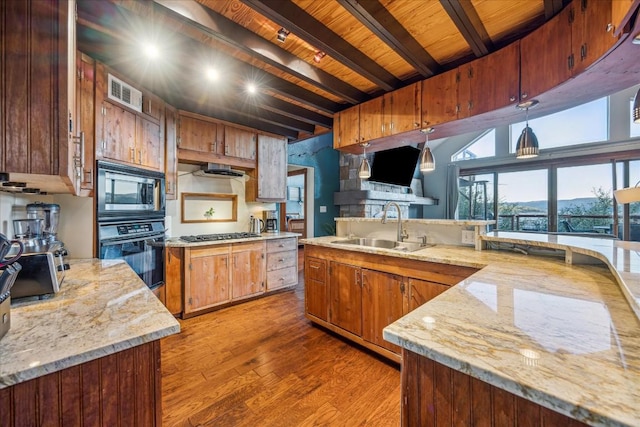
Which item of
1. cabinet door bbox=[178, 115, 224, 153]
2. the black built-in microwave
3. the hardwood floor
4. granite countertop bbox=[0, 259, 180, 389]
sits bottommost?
the hardwood floor

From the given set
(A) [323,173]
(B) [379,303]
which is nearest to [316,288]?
(B) [379,303]

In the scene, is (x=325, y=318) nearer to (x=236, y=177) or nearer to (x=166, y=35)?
(x=236, y=177)

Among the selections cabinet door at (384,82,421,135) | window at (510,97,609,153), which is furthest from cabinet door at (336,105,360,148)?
window at (510,97,609,153)

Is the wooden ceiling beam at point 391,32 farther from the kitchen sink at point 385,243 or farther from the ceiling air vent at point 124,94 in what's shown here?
the ceiling air vent at point 124,94

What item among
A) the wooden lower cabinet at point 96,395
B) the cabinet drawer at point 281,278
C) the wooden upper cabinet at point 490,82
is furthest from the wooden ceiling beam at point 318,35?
the cabinet drawer at point 281,278

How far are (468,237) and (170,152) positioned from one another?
3.12 meters

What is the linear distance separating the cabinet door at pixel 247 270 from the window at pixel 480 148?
6292mm

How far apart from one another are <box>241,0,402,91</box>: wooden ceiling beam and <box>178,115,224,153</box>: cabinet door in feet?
6.34

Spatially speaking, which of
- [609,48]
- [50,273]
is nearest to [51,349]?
[50,273]

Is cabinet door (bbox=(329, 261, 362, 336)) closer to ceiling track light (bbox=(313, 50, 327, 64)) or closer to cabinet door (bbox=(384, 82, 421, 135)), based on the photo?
cabinet door (bbox=(384, 82, 421, 135))

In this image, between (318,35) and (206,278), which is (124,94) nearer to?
(318,35)

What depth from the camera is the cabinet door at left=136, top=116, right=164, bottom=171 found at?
96.0 inches

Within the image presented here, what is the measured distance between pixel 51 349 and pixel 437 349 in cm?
105

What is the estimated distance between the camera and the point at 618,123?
4914 millimetres
